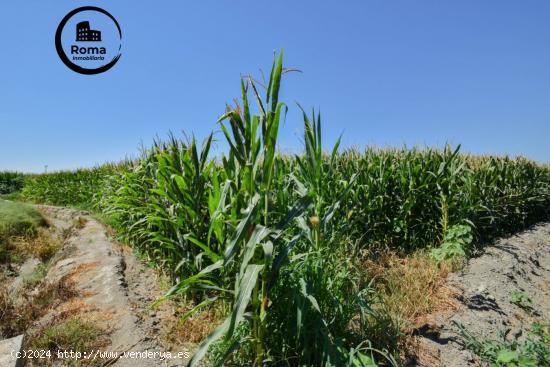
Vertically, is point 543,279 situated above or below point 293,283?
below

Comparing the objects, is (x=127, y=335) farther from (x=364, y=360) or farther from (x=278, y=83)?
(x=278, y=83)

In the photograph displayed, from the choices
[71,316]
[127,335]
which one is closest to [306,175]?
[127,335]

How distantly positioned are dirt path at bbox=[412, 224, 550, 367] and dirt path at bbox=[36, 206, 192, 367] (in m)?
→ 2.16

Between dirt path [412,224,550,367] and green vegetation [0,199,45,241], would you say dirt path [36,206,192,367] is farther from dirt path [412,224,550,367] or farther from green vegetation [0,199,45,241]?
dirt path [412,224,550,367]

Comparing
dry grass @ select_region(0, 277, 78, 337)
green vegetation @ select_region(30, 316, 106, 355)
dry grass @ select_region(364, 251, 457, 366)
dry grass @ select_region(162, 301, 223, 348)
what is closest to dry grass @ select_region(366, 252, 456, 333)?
dry grass @ select_region(364, 251, 457, 366)

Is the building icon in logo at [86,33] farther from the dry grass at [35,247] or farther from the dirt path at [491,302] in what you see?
the dirt path at [491,302]

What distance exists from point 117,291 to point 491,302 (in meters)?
4.34

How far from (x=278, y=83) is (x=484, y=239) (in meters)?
6.36

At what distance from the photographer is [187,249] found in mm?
3713

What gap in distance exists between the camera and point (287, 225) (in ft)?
6.77

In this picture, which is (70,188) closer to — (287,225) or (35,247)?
(35,247)

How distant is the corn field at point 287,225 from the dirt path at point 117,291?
36 cm

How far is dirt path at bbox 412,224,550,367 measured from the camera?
2781 millimetres

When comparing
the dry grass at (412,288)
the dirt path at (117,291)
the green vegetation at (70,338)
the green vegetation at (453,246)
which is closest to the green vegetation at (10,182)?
the dirt path at (117,291)
